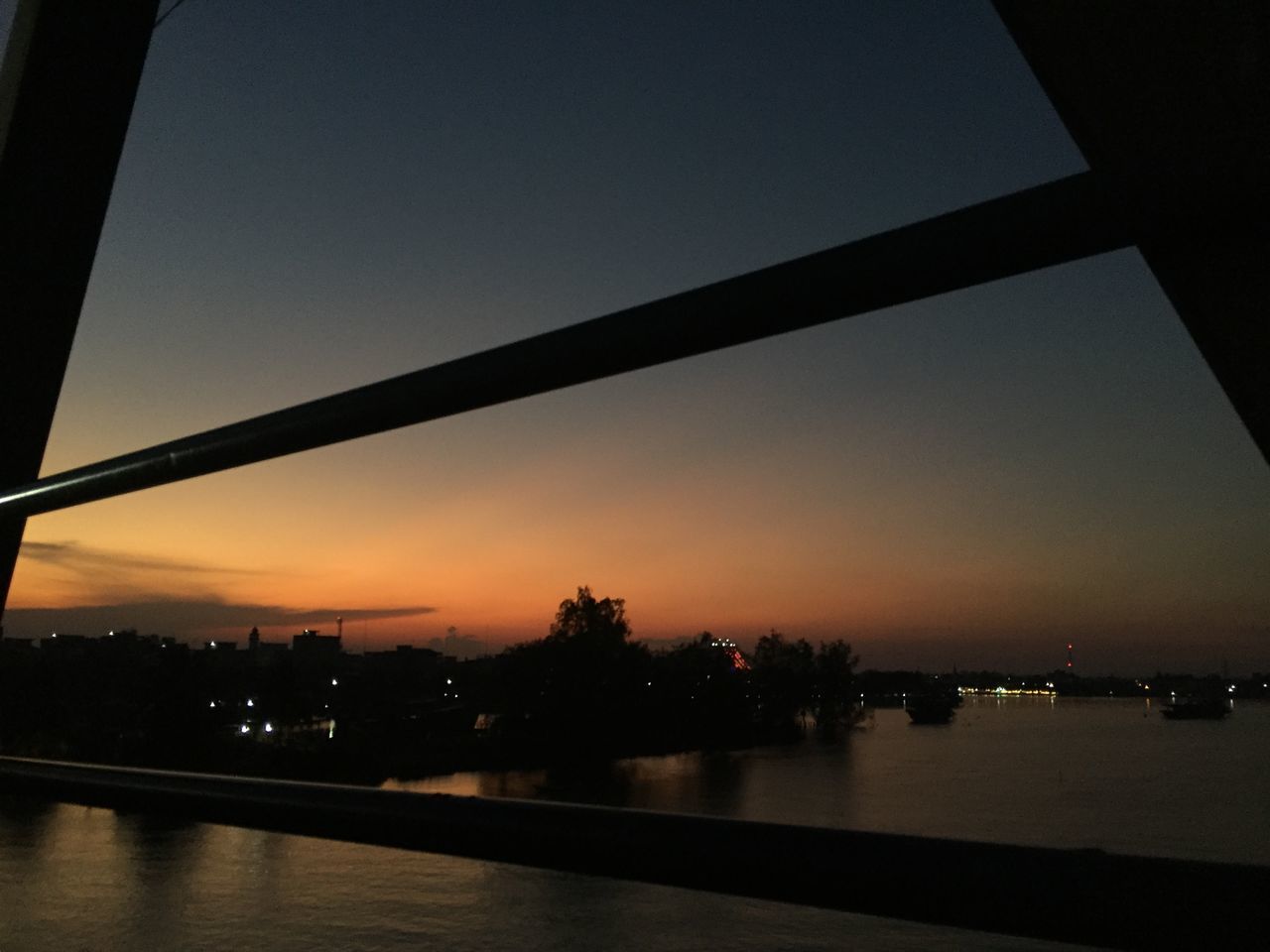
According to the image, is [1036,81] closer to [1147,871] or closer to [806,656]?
[1147,871]

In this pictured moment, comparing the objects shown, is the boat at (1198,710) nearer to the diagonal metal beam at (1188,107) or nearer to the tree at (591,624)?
the tree at (591,624)

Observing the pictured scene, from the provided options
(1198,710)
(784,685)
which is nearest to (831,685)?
(784,685)

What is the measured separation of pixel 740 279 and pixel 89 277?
3.31ft

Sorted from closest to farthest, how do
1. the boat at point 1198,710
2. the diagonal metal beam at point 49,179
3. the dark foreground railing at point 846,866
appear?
the dark foreground railing at point 846,866 < the diagonal metal beam at point 49,179 < the boat at point 1198,710

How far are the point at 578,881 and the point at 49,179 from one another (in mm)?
19979

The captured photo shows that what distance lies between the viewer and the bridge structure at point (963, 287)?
0.23 metres

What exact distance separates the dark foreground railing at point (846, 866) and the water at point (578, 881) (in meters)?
20.0

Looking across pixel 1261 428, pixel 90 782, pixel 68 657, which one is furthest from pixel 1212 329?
pixel 68 657

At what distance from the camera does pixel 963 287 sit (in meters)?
0.28

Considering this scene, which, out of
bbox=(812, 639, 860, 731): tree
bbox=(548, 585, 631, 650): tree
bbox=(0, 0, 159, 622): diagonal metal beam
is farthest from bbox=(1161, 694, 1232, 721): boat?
bbox=(0, 0, 159, 622): diagonal metal beam

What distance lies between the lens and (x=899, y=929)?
26.5 meters

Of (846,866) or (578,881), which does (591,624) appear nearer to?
(578,881)

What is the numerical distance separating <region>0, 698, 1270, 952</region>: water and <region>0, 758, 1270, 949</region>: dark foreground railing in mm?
20007

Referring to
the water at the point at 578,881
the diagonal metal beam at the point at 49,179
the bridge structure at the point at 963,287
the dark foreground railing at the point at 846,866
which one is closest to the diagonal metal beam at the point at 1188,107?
the bridge structure at the point at 963,287
